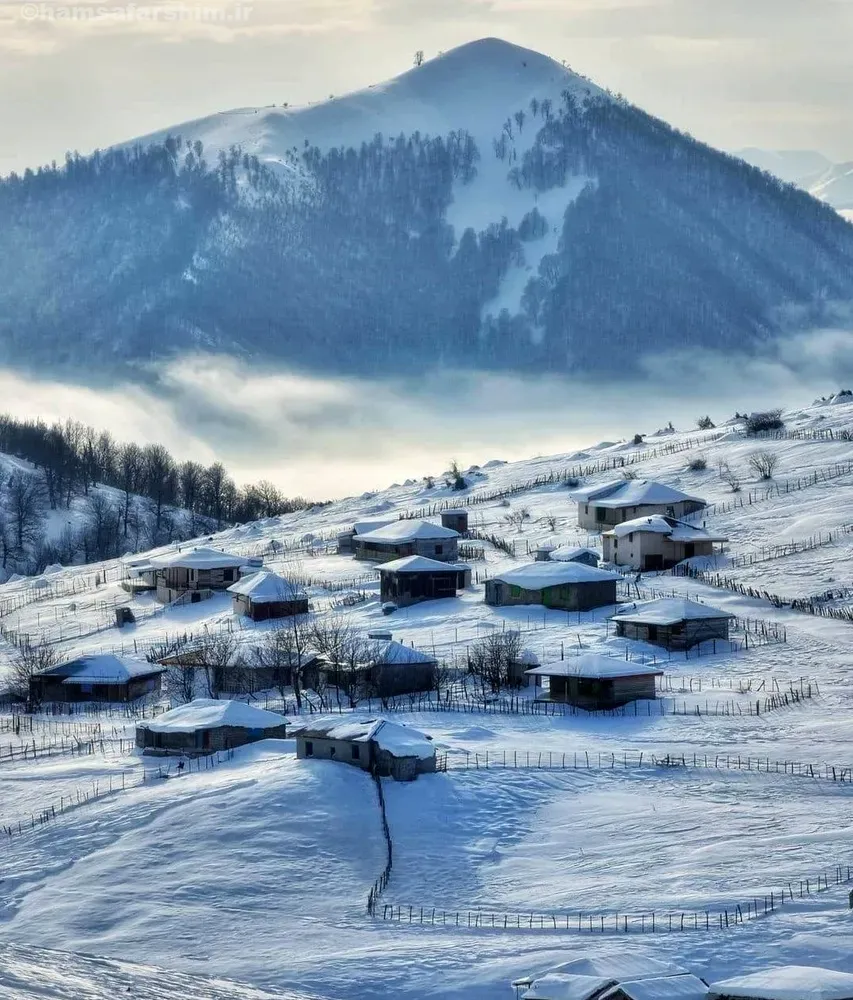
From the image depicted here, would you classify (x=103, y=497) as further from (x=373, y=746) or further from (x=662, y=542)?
(x=373, y=746)

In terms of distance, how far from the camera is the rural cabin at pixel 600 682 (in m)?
56.1

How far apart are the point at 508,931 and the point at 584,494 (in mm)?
54428

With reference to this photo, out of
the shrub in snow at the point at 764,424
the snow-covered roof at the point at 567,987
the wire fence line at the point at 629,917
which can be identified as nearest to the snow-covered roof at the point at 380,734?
the wire fence line at the point at 629,917

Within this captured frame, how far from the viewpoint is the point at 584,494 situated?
294 feet

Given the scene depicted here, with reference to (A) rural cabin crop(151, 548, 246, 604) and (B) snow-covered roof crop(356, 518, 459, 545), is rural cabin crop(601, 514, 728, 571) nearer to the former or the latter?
(B) snow-covered roof crop(356, 518, 459, 545)

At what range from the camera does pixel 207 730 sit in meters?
51.7

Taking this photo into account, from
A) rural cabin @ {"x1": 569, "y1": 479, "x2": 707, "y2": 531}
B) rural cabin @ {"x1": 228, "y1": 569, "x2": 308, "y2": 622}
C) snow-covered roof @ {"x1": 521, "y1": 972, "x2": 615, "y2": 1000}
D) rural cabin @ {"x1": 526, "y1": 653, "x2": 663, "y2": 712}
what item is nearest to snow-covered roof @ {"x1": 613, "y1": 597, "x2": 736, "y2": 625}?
rural cabin @ {"x1": 526, "y1": 653, "x2": 663, "y2": 712}

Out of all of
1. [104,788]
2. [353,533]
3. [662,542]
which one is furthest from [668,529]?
[104,788]

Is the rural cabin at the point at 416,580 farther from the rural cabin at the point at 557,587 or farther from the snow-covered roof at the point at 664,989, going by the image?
the snow-covered roof at the point at 664,989

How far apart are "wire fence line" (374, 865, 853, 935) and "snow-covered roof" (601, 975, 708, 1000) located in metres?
3.86

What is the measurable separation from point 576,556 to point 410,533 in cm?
998

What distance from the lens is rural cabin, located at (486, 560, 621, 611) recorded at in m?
70.3

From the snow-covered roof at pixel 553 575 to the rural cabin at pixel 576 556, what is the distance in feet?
10.6

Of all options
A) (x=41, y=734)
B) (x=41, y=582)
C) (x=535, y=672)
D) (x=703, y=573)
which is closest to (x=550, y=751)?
(x=535, y=672)
